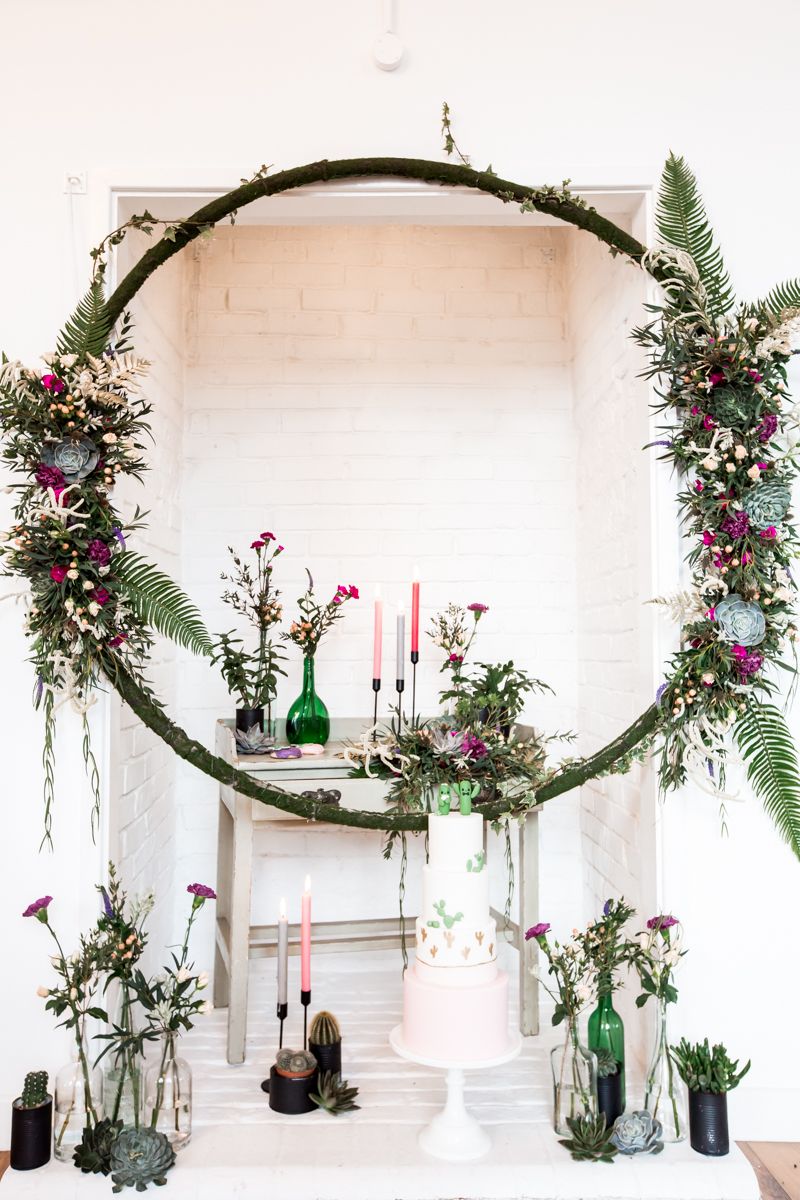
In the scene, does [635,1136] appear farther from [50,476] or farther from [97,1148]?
[50,476]

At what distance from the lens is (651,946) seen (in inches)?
66.7

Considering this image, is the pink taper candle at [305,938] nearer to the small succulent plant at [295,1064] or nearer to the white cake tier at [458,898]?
the small succulent plant at [295,1064]

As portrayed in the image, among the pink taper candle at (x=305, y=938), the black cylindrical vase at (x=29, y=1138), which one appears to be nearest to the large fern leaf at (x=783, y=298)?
the pink taper candle at (x=305, y=938)

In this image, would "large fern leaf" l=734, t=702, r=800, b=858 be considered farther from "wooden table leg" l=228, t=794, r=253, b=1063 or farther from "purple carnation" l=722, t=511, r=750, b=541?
"wooden table leg" l=228, t=794, r=253, b=1063

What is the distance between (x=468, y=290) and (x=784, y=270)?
105 centimetres

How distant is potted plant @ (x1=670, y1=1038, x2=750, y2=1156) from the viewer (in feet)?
5.40

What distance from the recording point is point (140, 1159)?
5.04ft

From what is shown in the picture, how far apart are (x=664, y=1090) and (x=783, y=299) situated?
61.0 inches

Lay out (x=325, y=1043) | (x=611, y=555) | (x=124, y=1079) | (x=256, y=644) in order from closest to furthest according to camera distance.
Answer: (x=124, y=1079) → (x=325, y=1043) → (x=611, y=555) → (x=256, y=644)

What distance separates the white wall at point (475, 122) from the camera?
183 cm

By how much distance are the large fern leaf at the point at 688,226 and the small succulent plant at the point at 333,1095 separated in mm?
1671

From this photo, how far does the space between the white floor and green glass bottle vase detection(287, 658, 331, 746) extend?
72 centimetres

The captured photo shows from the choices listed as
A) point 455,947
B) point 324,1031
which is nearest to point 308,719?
point 324,1031

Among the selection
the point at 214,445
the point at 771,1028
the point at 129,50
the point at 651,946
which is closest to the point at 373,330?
the point at 214,445
